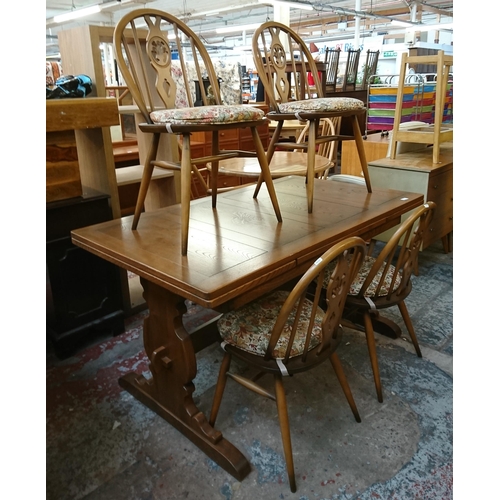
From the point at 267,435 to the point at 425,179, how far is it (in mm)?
1964

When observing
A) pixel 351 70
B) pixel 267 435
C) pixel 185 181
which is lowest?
pixel 267 435

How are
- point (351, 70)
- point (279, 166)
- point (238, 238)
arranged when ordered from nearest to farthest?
point (238, 238) → point (279, 166) → point (351, 70)

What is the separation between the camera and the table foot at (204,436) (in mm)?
1483

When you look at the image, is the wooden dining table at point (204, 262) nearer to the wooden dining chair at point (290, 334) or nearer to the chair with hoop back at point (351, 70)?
the wooden dining chair at point (290, 334)

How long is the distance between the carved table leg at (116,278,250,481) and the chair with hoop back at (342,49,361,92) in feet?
21.9

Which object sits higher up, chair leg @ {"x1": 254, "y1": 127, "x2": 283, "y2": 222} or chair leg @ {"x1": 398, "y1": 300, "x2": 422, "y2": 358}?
chair leg @ {"x1": 254, "y1": 127, "x2": 283, "y2": 222}

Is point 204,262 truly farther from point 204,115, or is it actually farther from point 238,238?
point 204,115

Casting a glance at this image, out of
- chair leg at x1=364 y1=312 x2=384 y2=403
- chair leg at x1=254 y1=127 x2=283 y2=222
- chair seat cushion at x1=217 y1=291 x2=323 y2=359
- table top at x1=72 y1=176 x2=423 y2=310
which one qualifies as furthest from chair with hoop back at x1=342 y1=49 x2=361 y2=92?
chair seat cushion at x1=217 y1=291 x2=323 y2=359

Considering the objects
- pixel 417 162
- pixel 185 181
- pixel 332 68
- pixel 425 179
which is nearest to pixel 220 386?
pixel 185 181

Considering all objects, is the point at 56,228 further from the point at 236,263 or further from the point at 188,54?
the point at 188,54

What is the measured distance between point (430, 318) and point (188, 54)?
14.6m

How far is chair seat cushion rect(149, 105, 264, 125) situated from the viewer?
4.73 feet

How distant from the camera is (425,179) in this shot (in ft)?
9.30

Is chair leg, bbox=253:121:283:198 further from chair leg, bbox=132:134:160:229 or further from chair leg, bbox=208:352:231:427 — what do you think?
chair leg, bbox=208:352:231:427
